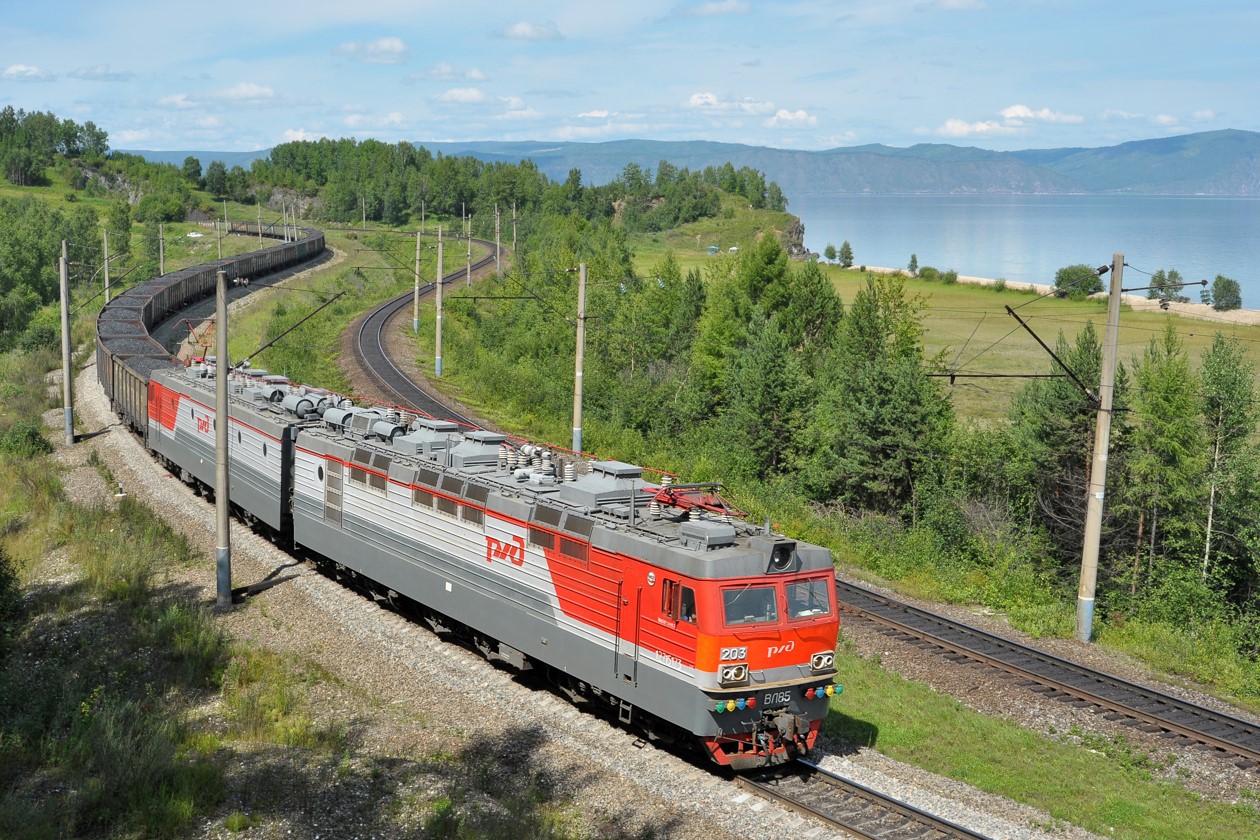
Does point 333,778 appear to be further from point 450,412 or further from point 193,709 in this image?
point 450,412

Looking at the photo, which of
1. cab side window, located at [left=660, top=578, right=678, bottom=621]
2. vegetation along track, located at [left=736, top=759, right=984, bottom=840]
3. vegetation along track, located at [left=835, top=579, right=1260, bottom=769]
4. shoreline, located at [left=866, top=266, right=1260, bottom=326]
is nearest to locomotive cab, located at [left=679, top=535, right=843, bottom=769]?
vegetation along track, located at [left=736, top=759, right=984, bottom=840]

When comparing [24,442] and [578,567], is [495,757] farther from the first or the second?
[24,442]

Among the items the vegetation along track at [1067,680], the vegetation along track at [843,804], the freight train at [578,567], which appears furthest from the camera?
the vegetation along track at [1067,680]

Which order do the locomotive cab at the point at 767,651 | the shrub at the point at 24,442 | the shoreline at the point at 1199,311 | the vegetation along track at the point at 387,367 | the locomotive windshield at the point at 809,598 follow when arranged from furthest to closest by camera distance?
1. the shoreline at the point at 1199,311
2. the vegetation along track at the point at 387,367
3. the shrub at the point at 24,442
4. the locomotive windshield at the point at 809,598
5. the locomotive cab at the point at 767,651

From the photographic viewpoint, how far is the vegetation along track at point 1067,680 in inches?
694

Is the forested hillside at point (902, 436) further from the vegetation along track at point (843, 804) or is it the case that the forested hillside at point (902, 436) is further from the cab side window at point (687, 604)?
the cab side window at point (687, 604)

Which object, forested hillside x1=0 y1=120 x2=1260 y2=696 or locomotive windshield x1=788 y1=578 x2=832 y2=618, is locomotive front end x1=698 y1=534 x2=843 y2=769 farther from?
forested hillside x1=0 y1=120 x2=1260 y2=696

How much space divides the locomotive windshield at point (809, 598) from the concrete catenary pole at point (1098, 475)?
35.1ft

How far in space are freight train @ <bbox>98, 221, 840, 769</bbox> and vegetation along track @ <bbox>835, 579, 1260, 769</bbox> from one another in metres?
6.09

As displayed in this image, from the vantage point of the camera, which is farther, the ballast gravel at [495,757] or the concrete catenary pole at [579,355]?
the concrete catenary pole at [579,355]

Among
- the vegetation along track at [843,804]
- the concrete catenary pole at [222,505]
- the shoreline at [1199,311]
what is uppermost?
the shoreline at [1199,311]

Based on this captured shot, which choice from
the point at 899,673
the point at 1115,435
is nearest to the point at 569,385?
the point at 1115,435

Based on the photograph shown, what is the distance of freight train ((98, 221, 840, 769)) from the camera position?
1450 cm

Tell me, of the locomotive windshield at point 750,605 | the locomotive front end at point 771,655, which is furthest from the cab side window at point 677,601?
the locomotive windshield at point 750,605
